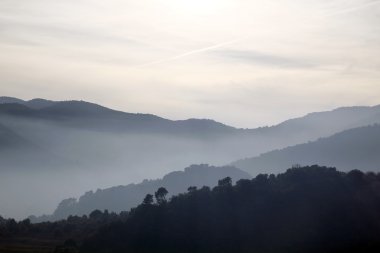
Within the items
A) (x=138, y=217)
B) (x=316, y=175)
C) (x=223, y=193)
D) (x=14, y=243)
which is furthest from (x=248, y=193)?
(x=14, y=243)

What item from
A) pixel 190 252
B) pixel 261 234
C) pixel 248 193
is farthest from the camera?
pixel 248 193

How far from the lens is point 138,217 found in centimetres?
7788

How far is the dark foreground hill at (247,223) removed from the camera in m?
69.4

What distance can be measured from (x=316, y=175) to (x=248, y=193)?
11229mm

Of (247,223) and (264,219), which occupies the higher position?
(264,219)

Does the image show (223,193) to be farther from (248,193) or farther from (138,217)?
(138,217)

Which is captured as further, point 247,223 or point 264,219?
point 264,219

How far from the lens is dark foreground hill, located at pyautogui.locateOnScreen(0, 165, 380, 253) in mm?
69438

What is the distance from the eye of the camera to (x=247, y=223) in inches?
2968

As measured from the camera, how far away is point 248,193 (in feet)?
273

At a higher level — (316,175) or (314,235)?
(316,175)

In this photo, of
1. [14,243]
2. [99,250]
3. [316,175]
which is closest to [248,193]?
[316,175]

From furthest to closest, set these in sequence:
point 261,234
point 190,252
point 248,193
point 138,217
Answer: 1. point 248,193
2. point 138,217
3. point 261,234
4. point 190,252

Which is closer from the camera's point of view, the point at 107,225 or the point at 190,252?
the point at 190,252
